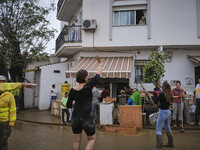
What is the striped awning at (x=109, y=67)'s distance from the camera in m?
10.2

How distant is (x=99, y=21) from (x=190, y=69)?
6.45 meters

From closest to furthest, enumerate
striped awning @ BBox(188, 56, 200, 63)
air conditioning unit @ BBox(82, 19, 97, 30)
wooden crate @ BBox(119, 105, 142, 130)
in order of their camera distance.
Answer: wooden crate @ BBox(119, 105, 142, 130)
striped awning @ BBox(188, 56, 200, 63)
air conditioning unit @ BBox(82, 19, 97, 30)

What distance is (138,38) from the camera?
1182 cm

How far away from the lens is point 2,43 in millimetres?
12734

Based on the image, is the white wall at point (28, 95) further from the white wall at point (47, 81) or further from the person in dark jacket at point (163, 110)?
the person in dark jacket at point (163, 110)

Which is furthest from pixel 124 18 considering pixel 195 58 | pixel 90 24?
pixel 195 58

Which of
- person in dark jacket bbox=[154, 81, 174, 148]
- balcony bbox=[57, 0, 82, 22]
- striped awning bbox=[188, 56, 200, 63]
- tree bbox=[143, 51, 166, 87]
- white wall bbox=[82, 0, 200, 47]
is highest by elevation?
balcony bbox=[57, 0, 82, 22]

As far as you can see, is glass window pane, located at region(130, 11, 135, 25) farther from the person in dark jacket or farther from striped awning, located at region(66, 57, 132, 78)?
the person in dark jacket

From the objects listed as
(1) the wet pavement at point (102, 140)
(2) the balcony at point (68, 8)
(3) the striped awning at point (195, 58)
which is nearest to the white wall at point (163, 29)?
(3) the striped awning at point (195, 58)

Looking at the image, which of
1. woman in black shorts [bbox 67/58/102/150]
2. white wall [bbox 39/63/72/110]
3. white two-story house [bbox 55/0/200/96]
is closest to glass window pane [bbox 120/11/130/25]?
white two-story house [bbox 55/0/200/96]

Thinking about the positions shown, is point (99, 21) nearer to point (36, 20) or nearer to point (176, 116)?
point (36, 20)

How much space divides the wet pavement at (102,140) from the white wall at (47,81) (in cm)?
632

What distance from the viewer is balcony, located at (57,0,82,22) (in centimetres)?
1430

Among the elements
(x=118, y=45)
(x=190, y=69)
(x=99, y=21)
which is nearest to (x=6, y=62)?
(x=99, y=21)
